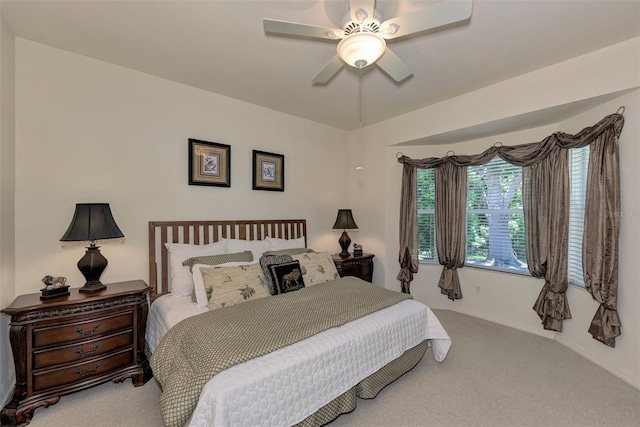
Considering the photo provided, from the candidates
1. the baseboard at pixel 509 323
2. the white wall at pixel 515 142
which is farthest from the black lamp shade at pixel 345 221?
the baseboard at pixel 509 323

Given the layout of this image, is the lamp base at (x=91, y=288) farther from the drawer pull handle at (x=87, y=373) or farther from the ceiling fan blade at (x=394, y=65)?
the ceiling fan blade at (x=394, y=65)

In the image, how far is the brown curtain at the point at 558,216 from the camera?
8.04 feet

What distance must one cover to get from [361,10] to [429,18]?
1.23ft

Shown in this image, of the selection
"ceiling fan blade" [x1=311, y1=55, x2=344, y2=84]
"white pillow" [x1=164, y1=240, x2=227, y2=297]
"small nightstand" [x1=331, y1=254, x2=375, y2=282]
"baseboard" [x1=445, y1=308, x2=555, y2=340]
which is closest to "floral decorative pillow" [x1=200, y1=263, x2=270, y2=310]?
"white pillow" [x1=164, y1=240, x2=227, y2=297]

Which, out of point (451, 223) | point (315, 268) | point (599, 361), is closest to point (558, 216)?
point (451, 223)

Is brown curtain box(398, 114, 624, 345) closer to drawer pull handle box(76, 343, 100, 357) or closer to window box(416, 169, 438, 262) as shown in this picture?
window box(416, 169, 438, 262)

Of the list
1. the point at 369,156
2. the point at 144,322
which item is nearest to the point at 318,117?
the point at 369,156

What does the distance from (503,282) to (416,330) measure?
1895 millimetres

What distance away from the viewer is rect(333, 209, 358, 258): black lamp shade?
4.19 m

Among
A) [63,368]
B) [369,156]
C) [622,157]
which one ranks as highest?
[369,156]

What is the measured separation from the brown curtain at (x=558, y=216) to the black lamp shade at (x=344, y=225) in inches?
32.2

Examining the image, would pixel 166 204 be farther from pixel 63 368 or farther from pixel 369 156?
pixel 369 156

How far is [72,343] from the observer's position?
2.07 m

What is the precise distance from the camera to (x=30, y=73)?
7.56ft
